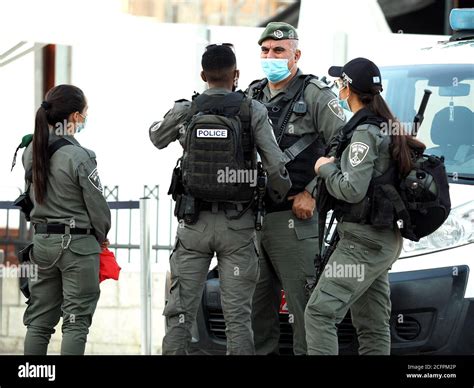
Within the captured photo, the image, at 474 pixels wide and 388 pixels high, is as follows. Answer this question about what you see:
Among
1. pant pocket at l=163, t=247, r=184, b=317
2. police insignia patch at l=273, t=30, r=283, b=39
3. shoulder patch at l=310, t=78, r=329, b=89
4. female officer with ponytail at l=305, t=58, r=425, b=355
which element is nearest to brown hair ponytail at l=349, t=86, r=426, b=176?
female officer with ponytail at l=305, t=58, r=425, b=355

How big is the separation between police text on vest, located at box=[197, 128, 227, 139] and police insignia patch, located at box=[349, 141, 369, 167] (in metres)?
0.65

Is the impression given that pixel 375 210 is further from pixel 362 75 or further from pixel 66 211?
pixel 66 211

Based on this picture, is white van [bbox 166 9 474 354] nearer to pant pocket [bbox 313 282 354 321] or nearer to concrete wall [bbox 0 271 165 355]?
pant pocket [bbox 313 282 354 321]

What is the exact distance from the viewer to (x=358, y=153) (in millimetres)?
6066

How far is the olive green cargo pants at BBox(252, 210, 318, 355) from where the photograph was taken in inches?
262

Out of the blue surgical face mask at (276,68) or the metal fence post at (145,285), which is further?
the metal fence post at (145,285)

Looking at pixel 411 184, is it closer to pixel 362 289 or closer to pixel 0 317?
pixel 362 289

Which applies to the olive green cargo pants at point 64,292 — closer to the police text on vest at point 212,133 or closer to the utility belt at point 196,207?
the utility belt at point 196,207

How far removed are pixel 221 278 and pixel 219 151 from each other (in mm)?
653

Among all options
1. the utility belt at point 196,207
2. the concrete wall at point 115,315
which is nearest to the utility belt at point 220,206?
the utility belt at point 196,207

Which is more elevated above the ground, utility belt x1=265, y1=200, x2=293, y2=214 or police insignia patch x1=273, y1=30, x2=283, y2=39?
police insignia patch x1=273, y1=30, x2=283, y2=39

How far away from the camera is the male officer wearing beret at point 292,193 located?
666 cm
